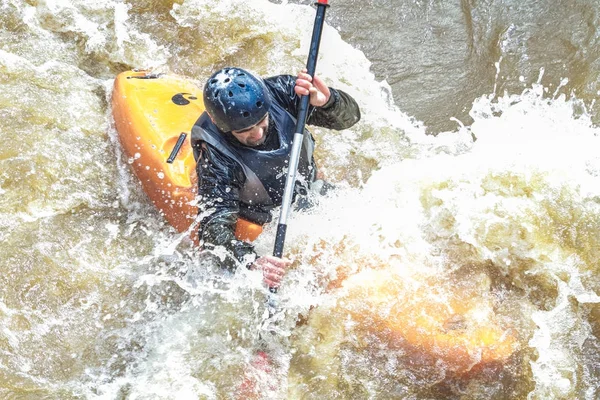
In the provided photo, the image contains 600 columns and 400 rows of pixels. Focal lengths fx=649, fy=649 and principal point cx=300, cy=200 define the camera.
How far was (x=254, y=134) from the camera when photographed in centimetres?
368

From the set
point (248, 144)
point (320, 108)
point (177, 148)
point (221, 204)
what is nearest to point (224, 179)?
point (221, 204)

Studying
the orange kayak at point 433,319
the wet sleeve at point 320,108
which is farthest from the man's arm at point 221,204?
the orange kayak at point 433,319

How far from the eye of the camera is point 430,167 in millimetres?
4922

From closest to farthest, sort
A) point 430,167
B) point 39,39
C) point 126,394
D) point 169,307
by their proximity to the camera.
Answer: point 126,394 < point 169,307 < point 430,167 < point 39,39

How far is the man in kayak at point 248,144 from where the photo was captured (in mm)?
3508

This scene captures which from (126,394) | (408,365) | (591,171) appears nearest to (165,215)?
(126,394)

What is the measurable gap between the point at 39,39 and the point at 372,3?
312 centimetres

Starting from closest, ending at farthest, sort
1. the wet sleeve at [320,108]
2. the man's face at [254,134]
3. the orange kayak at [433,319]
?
the man's face at [254,134], the orange kayak at [433,319], the wet sleeve at [320,108]

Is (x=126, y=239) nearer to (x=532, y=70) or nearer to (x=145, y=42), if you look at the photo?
(x=145, y=42)

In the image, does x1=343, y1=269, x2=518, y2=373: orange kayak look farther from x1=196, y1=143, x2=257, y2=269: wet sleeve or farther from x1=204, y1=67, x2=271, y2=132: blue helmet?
x1=204, y1=67, x2=271, y2=132: blue helmet

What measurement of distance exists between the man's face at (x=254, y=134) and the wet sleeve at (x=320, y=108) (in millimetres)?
317

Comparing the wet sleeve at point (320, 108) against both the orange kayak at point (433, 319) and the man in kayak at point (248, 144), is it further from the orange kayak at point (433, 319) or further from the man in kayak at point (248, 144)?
the orange kayak at point (433, 319)

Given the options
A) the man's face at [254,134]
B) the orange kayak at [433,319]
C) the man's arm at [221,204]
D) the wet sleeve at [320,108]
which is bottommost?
the orange kayak at [433,319]

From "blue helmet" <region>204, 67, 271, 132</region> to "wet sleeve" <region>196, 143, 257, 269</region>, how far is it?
0.22m
